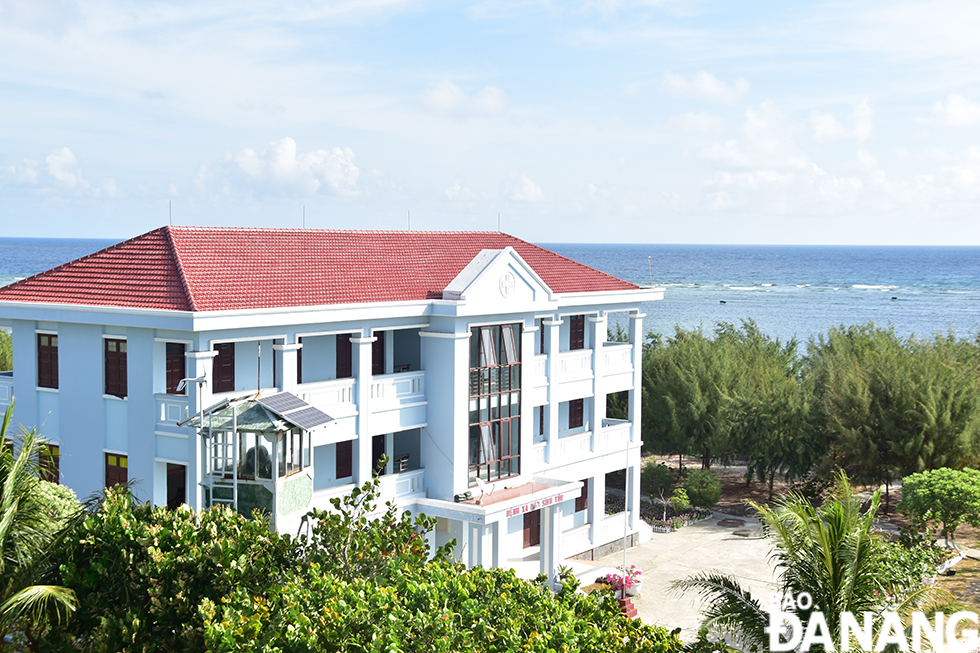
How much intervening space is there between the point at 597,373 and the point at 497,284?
6494mm

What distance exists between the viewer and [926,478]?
2931 centimetres

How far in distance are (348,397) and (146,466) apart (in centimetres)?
488

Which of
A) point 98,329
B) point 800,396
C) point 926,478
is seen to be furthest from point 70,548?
point 800,396

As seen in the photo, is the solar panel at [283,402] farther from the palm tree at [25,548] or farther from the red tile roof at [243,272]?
the palm tree at [25,548]

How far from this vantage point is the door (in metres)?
29.7

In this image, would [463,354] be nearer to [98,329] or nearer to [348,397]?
[348,397]

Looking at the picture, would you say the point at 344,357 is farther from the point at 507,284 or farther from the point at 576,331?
the point at 576,331

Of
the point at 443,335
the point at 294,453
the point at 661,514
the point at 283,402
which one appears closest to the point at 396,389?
the point at 443,335

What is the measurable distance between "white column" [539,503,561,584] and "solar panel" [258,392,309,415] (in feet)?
30.5

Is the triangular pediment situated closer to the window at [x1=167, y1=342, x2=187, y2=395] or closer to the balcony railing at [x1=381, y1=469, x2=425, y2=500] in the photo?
the balcony railing at [x1=381, y1=469, x2=425, y2=500]

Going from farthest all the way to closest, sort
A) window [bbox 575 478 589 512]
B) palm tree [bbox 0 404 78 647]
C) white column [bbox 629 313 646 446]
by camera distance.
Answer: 1. white column [bbox 629 313 646 446]
2. window [bbox 575 478 589 512]
3. palm tree [bbox 0 404 78 647]

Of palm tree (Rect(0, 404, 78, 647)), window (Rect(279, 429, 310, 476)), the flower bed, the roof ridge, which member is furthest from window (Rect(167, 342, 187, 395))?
the flower bed

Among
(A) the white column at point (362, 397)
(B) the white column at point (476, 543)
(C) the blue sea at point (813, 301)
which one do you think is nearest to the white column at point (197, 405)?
(A) the white column at point (362, 397)

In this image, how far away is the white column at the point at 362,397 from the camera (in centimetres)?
2398
